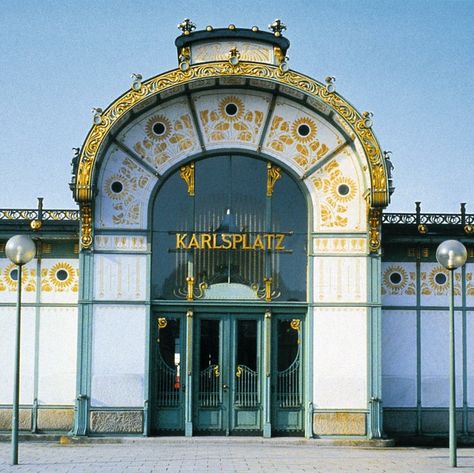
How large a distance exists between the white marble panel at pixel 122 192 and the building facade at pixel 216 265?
3cm

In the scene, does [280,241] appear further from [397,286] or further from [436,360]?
[436,360]

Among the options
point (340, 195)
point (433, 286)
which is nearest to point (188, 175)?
point (340, 195)

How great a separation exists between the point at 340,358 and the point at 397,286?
2366 mm

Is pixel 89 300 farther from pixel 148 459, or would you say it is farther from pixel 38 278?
pixel 148 459

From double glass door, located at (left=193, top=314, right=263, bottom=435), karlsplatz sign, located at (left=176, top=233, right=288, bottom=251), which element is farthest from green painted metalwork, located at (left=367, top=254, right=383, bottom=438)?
double glass door, located at (left=193, top=314, right=263, bottom=435)

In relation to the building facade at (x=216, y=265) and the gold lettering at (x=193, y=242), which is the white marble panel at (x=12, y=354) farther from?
the gold lettering at (x=193, y=242)

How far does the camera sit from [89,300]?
2056 cm

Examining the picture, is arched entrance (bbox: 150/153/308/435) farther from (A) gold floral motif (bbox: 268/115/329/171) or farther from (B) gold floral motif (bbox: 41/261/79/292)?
(B) gold floral motif (bbox: 41/261/79/292)

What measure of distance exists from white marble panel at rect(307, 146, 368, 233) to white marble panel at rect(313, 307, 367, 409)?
1.89 metres

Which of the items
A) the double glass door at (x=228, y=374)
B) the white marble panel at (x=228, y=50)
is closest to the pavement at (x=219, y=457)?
the double glass door at (x=228, y=374)

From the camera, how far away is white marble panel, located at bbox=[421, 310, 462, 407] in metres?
21.7

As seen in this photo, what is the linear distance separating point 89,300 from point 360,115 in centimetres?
705

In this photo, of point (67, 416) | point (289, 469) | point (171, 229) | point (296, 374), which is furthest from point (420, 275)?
point (67, 416)

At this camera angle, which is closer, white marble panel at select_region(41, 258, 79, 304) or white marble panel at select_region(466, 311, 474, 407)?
white marble panel at select_region(41, 258, 79, 304)
